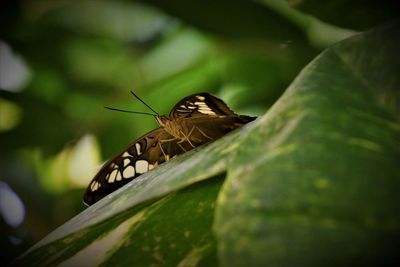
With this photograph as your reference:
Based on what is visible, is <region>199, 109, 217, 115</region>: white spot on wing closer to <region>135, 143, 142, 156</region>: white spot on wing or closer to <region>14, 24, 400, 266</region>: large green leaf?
<region>135, 143, 142, 156</region>: white spot on wing

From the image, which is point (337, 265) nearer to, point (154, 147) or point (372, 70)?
point (372, 70)

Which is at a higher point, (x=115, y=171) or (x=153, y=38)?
(x=153, y=38)

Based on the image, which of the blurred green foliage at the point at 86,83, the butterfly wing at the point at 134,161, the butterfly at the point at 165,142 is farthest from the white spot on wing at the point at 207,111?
the blurred green foliage at the point at 86,83

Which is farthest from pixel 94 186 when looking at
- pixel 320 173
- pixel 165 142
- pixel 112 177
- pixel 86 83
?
pixel 86 83

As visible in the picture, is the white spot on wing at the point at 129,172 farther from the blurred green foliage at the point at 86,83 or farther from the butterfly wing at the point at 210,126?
the blurred green foliage at the point at 86,83

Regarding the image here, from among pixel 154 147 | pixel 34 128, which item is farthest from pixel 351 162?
pixel 34 128

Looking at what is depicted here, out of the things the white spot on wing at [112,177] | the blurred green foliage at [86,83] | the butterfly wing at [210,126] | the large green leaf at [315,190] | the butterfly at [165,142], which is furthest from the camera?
the blurred green foliage at [86,83]

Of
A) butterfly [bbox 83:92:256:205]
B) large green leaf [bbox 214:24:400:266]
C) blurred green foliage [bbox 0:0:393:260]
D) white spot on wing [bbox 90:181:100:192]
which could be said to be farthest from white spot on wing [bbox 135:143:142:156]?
large green leaf [bbox 214:24:400:266]
